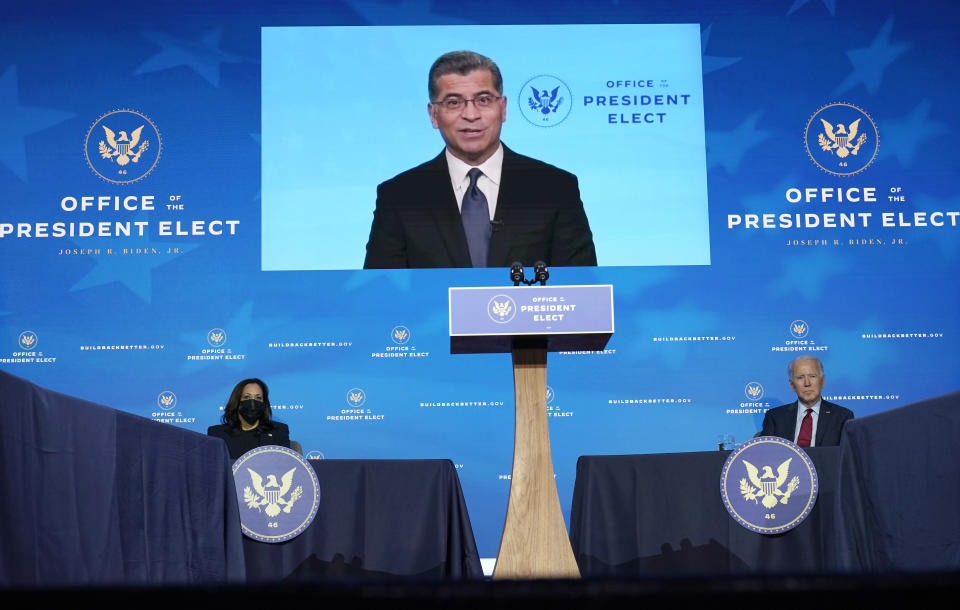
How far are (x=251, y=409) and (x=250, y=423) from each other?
0.32ft

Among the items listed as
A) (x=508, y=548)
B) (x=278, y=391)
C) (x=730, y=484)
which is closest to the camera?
(x=508, y=548)

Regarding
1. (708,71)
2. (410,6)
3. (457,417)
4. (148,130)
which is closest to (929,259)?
(708,71)

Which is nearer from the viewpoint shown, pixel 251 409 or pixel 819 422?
pixel 251 409

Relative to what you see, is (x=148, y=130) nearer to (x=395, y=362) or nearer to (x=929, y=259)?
(x=395, y=362)

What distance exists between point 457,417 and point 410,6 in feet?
8.89

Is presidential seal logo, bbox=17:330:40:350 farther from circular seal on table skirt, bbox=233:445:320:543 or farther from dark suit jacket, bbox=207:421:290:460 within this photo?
circular seal on table skirt, bbox=233:445:320:543

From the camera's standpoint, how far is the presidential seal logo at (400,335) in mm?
5844

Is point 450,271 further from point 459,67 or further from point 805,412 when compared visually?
point 805,412

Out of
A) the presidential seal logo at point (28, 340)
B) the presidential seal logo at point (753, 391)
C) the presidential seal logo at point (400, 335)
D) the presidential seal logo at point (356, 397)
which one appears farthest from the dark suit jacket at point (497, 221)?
the presidential seal logo at point (28, 340)

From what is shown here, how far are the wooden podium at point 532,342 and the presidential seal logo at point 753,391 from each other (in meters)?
2.87

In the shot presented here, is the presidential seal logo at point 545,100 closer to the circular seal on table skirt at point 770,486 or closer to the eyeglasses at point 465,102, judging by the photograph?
the eyeglasses at point 465,102

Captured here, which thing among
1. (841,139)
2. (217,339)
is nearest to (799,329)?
(841,139)

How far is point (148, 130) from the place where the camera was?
6.02m

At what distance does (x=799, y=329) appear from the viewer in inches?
233
